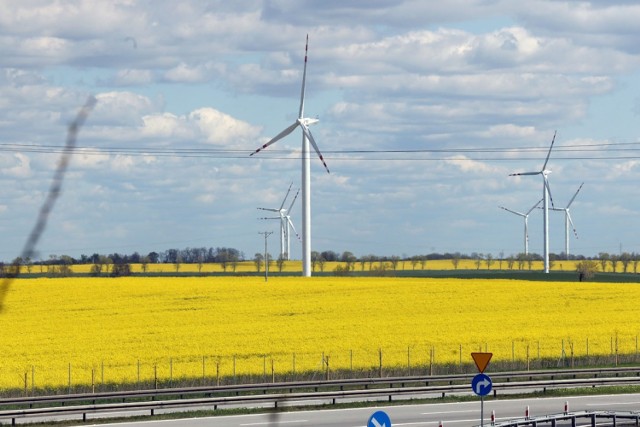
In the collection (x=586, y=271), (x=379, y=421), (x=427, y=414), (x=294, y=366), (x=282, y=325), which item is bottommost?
(x=427, y=414)

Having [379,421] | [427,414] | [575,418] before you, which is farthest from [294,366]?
[379,421]

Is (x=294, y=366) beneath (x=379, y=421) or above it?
beneath

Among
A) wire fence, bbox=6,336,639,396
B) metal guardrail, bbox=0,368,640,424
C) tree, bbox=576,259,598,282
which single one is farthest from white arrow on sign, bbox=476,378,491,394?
tree, bbox=576,259,598,282

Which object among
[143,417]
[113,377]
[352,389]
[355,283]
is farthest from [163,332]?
[355,283]

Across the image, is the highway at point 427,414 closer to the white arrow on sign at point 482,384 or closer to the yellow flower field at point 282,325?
the white arrow on sign at point 482,384

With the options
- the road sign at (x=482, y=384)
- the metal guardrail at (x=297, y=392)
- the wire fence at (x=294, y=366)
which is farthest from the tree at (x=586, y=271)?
the road sign at (x=482, y=384)

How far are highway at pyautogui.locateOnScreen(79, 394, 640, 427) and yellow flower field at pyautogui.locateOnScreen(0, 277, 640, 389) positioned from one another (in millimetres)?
9355

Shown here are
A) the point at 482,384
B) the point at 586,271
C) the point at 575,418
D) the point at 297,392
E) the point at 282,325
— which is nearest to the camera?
the point at 482,384

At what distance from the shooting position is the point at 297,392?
51.3 m

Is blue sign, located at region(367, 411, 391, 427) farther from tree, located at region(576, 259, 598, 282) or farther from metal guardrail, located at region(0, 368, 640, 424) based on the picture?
tree, located at region(576, 259, 598, 282)

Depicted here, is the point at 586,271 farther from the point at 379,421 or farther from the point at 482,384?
the point at 379,421

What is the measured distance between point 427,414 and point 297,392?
9.34 m

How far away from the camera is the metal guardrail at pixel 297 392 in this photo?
43.3 meters

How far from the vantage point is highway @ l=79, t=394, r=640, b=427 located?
4012 centimetres
